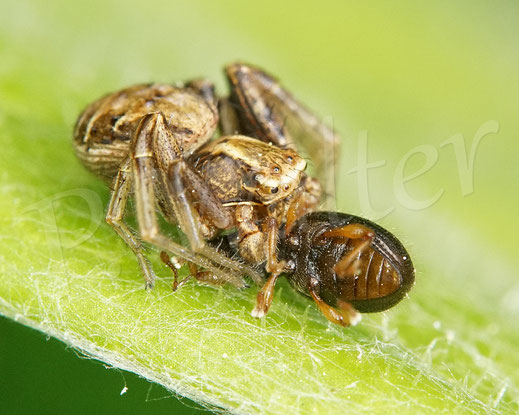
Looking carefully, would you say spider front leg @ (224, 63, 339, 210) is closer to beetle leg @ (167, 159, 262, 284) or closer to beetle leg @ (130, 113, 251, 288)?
beetle leg @ (167, 159, 262, 284)

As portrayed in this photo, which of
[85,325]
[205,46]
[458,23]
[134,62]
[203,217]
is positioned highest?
[458,23]

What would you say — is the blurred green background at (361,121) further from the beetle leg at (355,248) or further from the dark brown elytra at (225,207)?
the beetle leg at (355,248)

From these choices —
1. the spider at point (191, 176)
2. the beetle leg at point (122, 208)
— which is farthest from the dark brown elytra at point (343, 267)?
the beetle leg at point (122, 208)

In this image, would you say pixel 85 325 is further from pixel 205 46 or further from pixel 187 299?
pixel 205 46

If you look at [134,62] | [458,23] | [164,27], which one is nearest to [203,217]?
[134,62]

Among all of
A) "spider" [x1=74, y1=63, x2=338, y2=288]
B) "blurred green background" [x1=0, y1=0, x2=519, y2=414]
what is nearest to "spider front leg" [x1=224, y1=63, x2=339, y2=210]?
"spider" [x1=74, y1=63, x2=338, y2=288]
